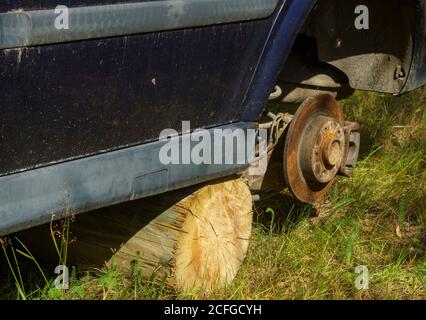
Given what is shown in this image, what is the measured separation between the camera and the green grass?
139 inches

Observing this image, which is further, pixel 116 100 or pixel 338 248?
pixel 338 248

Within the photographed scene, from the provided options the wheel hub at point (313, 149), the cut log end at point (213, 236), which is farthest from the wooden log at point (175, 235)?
the wheel hub at point (313, 149)

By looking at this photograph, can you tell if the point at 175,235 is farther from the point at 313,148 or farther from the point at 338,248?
the point at 338,248

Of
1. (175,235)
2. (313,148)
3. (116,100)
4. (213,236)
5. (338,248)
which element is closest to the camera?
(116,100)

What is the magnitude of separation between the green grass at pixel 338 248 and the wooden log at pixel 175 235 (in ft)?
0.21

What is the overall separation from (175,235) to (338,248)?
945 millimetres

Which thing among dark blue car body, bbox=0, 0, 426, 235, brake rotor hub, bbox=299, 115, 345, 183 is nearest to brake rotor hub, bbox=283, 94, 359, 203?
brake rotor hub, bbox=299, 115, 345, 183

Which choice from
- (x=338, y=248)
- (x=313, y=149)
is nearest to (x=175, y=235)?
(x=313, y=149)

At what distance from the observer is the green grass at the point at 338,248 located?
3.53 m

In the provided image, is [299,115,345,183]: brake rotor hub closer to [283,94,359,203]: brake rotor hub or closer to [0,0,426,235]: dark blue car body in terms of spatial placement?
[283,94,359,203]: brake rotor hub

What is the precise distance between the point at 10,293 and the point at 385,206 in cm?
186

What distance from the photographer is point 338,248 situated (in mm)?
4055

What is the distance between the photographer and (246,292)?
11.6 feet
